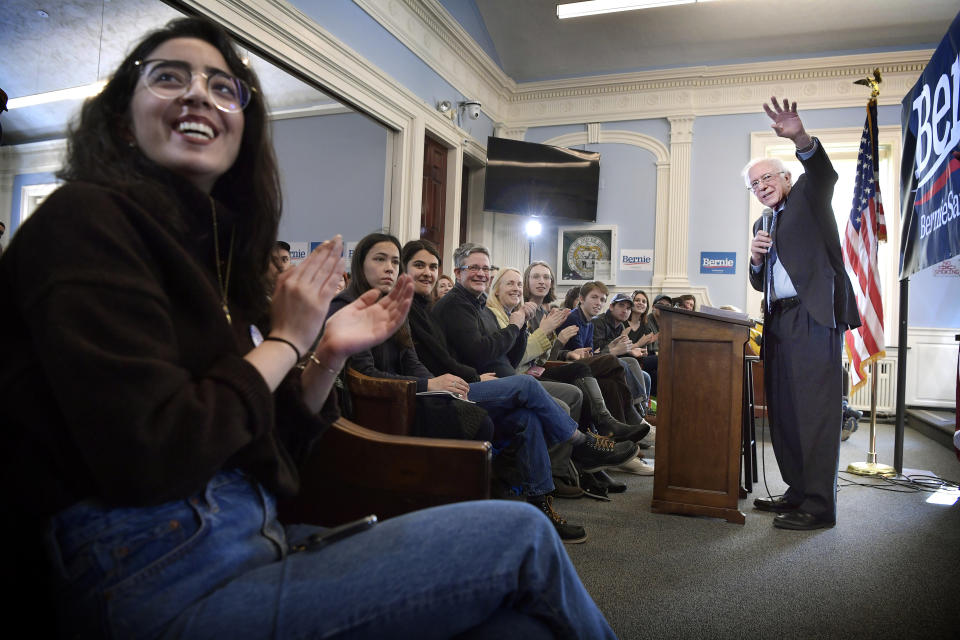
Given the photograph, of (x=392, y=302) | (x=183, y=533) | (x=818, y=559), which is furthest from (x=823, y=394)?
(x=183, y=533)

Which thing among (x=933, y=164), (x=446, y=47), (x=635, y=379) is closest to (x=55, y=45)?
(x=446, y=47)

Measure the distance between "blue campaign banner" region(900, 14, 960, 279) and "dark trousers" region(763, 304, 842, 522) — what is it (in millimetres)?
718

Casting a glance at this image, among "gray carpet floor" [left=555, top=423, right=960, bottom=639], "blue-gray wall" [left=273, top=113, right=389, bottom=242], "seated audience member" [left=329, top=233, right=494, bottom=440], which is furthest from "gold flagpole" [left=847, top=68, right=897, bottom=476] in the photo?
"blue-gray wall" [left=273, top=113, right=389, bottom=242]

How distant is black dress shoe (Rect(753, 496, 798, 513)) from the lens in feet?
8.20

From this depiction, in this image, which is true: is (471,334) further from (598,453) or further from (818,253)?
(818,253)

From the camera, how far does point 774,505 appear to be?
8.32 ft

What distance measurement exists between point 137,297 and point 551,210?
20.6ft

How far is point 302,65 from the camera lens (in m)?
3.73

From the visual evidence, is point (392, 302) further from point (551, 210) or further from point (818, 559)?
Answer: point (551, 210)

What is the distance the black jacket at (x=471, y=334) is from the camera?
2.54 m

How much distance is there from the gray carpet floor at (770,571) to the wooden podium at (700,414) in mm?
91

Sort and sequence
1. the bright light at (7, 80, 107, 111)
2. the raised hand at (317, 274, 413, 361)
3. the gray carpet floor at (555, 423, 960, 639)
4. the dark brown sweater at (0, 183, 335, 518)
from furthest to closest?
the bright light at (7, 80, 107, 111) < the gray carpet floor at (555, 423, 960, 639) < the raised hand at (317, 274, 413, 361) < the dark brown sweater at (0, 183, 335, 518)

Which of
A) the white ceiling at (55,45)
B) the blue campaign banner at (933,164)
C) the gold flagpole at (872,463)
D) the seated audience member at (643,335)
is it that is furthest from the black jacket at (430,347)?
the gold flagpole at (872,463)

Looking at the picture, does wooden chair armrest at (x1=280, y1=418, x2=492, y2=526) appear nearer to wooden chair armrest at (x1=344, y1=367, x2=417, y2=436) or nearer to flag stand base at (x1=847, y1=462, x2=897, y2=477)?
wooden chair armrest at (x1=344, y1=367, x2=417, y2=436)
